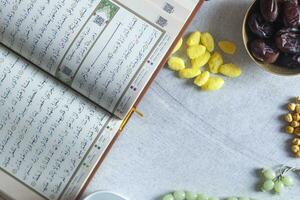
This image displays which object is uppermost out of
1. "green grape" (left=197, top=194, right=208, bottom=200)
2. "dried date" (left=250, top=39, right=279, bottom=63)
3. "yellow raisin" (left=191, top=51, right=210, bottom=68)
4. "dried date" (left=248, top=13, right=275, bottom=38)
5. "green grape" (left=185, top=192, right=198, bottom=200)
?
"dried date" (left=248, top=13, right=275, bottom=38)

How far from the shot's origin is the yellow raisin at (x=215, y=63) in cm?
76

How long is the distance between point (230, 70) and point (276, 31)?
0.08 m

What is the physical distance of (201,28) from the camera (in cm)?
77

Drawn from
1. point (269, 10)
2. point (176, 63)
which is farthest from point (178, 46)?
point (269, 10)

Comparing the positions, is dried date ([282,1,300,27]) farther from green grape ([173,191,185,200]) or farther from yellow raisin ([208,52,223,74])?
green grape ([173,191,185,200])

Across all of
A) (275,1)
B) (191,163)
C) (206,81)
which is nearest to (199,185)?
(191,163)

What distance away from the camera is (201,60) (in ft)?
2.49

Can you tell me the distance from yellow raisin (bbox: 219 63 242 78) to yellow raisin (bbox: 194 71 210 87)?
0.06 ft

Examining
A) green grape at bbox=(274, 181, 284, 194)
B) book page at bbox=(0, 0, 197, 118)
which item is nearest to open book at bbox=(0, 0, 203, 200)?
book page at bbox=(0, 0, 197, 118)

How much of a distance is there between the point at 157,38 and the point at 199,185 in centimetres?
20

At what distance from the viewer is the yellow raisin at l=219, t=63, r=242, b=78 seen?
0.76 meters

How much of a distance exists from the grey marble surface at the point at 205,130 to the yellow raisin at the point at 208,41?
12 mm

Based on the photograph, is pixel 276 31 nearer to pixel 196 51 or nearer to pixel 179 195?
pixel 196 51

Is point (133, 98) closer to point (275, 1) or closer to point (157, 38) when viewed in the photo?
point (157, 38)
